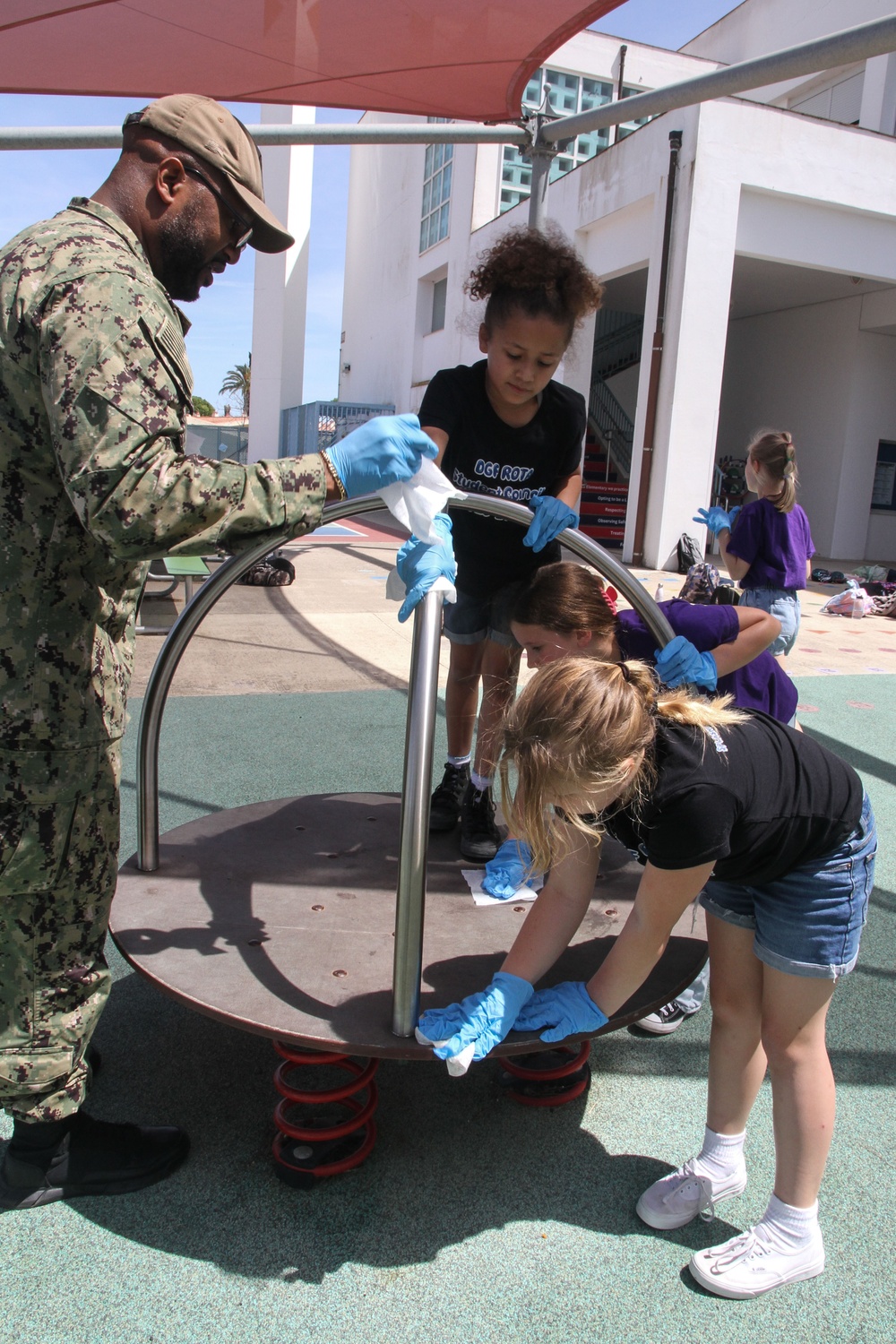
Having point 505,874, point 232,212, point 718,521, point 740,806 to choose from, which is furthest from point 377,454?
point 718,521

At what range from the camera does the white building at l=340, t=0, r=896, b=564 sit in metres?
11.6

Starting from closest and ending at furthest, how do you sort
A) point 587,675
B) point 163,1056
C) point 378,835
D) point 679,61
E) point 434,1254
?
point 587,675, point 434,1254, point 163,1056, point 378,835, point 679,61

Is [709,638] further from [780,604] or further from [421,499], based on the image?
[780,604]

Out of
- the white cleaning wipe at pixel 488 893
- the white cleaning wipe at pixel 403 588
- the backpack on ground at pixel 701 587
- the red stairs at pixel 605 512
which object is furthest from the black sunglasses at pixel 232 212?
the red stairs at pixel 605 512

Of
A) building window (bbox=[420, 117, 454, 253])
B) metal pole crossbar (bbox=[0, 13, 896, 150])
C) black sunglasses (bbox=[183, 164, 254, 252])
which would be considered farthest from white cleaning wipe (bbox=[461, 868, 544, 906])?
building window (bbox=[420, 117, 454, 253])

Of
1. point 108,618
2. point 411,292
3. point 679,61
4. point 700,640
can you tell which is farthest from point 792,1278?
point 411,292

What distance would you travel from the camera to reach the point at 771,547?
4.04m

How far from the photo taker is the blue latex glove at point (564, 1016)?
5.54 ft

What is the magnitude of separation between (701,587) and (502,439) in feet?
5.65

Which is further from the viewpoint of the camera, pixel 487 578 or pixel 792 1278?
pixel 487 578

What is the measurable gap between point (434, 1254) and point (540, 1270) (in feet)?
0.60

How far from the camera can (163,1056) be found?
85.5 inches

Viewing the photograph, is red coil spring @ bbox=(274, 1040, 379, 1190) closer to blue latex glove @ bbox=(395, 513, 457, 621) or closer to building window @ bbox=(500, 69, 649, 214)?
blue latex glove @ bbox=(395, 513, 457, 621)

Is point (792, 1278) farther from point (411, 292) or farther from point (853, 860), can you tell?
point (411, 292)
